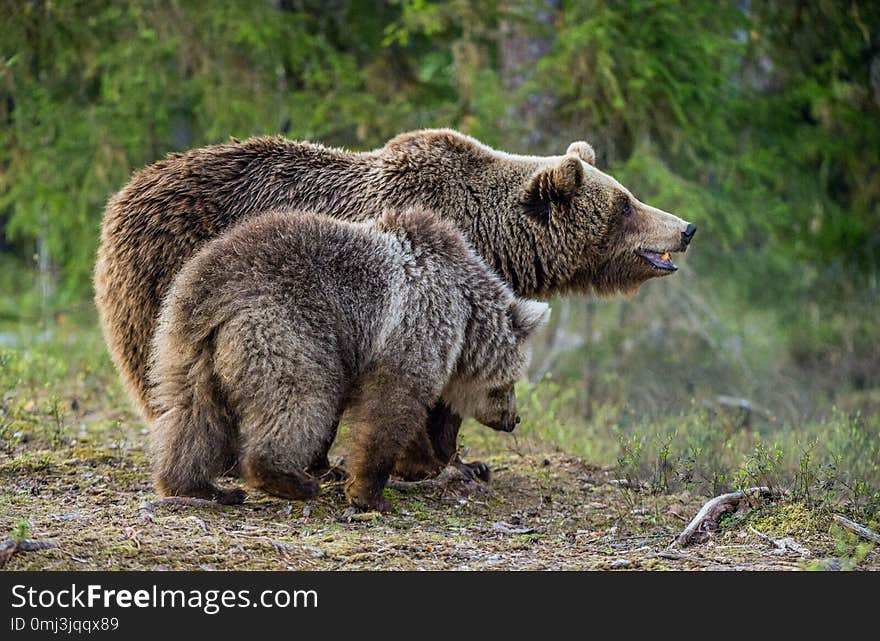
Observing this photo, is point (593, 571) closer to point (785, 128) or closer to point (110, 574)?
point (110, 574)

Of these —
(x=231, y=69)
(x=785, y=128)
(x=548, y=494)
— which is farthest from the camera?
(x=785, y=128)

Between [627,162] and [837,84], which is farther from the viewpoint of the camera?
[837,84]

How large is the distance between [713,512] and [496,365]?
1449 millimetres

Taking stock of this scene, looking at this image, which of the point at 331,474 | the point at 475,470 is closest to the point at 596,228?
the point at 475,470

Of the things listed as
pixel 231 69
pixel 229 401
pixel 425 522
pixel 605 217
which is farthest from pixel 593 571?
pixel 231 69

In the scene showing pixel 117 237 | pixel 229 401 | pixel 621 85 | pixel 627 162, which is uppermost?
pixel 621 85

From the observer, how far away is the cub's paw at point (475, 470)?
286 inches

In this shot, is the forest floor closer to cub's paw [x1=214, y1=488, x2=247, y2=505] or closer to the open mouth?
cub's paw [x1=214, y1=488, x2=247, y2=505]

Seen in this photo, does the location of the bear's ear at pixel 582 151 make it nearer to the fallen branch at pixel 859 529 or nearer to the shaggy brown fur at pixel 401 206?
the shaggy brown fur at pixel 401 206

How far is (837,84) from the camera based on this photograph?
510 inches

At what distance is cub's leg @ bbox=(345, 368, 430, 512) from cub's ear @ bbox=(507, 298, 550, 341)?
81 cm

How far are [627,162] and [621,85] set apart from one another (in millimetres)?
752

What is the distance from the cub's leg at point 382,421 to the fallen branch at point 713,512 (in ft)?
4.99

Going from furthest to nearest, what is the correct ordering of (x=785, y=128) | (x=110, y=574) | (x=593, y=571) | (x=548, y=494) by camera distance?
(x=785, y=128), (x=548, y=494), (x=593, y=571), (x=110, y=574)
